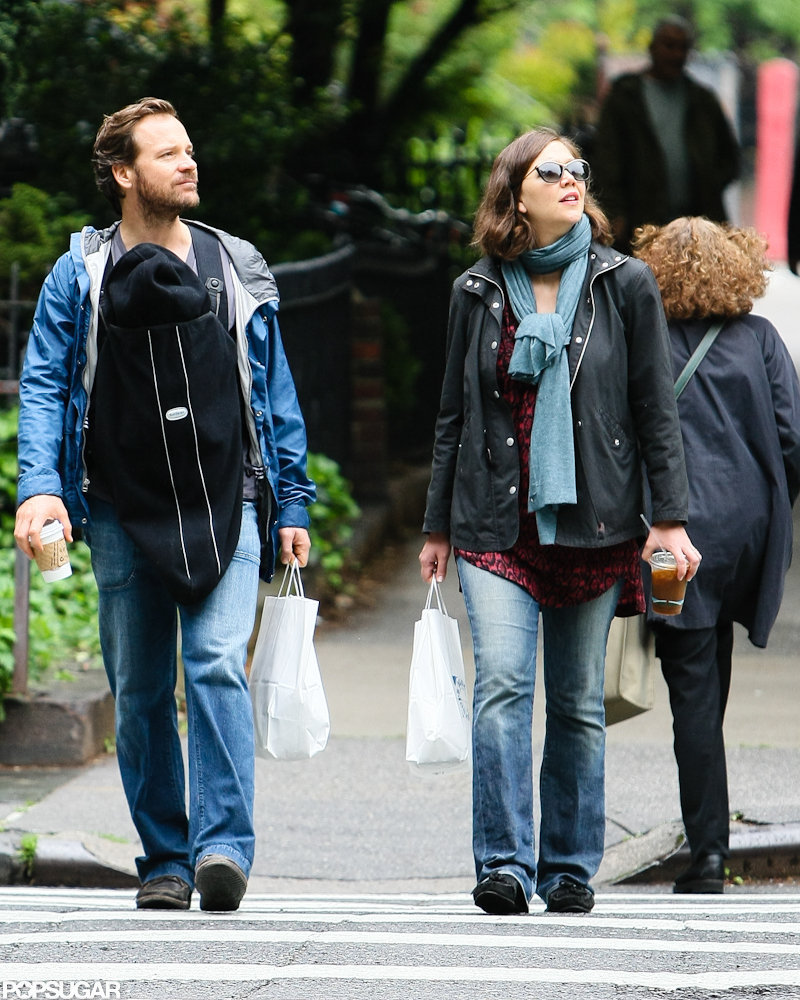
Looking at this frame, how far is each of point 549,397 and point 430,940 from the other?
131 centimetres

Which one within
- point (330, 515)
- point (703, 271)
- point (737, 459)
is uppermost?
point (703, 271)

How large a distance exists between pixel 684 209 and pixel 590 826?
622 centimetres

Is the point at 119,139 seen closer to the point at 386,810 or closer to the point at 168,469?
the point at 168,469

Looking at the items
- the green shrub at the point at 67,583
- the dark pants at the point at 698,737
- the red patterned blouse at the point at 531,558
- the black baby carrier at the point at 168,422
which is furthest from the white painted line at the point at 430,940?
the green shrub at the point at 67,583

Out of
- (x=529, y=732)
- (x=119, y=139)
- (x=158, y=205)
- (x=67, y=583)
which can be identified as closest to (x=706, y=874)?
(x=529, y=732)

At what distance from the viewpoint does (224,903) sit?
4.25m

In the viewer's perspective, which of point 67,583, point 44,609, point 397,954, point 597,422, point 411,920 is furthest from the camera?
point 67,583

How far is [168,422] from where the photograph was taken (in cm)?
422

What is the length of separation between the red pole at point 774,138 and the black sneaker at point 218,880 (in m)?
39.9

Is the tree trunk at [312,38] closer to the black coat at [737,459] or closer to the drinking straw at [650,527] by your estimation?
the black coat at [737,459]

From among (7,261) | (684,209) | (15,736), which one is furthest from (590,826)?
(684,209)

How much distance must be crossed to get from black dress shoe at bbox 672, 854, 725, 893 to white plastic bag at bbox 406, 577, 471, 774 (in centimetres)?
84

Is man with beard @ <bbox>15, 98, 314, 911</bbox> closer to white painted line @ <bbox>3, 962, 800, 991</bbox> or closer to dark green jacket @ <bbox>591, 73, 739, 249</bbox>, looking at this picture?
white painted line @ <bbox>3, 962, 800, 991</bbox>

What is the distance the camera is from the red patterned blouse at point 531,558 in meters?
4.42
